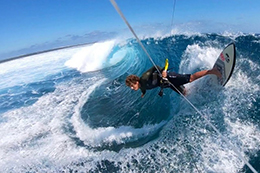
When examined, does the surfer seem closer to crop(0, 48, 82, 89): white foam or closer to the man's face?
the man's face

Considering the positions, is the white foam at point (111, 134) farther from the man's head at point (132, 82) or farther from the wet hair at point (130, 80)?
the wet hair at point (130, 80)

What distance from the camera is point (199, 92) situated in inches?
214

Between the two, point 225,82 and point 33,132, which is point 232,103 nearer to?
point 225,82

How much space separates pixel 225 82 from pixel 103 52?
58.3 ft

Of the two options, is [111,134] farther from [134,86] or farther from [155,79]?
[155,79]

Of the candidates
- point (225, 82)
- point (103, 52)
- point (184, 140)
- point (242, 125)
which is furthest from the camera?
point (103, 52)

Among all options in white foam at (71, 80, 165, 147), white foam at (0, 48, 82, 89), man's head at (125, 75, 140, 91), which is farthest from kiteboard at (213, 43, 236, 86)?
white foam at (0, 48, 82, 89)

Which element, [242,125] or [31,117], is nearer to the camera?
[242,125]

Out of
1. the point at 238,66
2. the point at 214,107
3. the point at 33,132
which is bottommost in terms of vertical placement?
the point at 33,132

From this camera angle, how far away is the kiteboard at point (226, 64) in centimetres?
461

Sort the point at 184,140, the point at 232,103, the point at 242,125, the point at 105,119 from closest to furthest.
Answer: the point at 242,125 < the point at 184,140 < the point at 232,103 < the point at 105,119

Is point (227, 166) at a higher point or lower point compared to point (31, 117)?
higher

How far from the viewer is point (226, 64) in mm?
4871

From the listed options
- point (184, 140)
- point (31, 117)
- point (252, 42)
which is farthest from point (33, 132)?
point (252, 42)
